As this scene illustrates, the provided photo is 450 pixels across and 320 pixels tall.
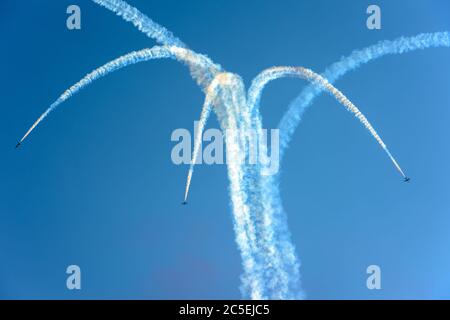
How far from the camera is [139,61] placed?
1222 centimetres

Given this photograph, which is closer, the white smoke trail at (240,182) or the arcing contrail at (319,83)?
the white smoke trail at (240,182)

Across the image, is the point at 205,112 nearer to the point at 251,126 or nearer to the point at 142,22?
the point at 251,126

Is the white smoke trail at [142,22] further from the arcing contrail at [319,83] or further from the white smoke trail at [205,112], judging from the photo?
the arcing contrail at [319,83]

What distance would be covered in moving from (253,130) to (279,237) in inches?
77.3

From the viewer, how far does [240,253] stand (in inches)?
459

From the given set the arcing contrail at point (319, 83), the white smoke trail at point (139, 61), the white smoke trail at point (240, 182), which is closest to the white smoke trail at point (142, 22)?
the white smoke trail at point (139, 61)

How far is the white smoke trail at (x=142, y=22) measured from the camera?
478 inches

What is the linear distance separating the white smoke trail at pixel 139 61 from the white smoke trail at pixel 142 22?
0.15 metres

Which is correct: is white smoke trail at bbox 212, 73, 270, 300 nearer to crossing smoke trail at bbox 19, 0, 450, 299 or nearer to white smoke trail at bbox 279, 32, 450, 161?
crossing smoke trail at bbox 19, 0, 450, 299

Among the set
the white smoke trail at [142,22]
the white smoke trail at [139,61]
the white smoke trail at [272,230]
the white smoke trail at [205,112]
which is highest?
the white smoke trail at [142,22]

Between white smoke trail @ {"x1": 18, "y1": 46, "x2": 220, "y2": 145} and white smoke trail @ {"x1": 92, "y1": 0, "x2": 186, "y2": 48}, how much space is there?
0.50 ft

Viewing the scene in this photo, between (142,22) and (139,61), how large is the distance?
0.72 m
